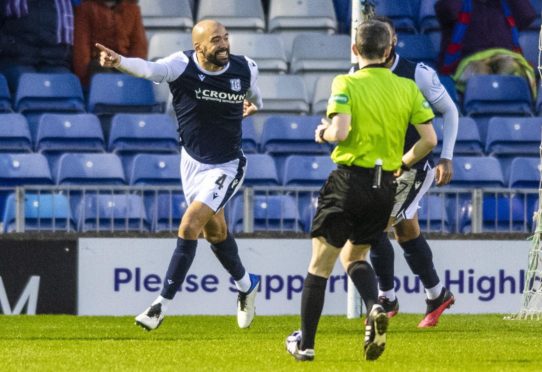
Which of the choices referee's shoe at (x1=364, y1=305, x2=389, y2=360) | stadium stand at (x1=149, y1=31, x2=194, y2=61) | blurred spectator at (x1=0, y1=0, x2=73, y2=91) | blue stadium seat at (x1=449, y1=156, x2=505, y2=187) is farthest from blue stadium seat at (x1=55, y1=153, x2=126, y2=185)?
referee's shoe at (x1=364, y1=305, x2=389, y2=360)

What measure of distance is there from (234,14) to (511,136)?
377 cm

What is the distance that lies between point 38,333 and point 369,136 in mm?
3761

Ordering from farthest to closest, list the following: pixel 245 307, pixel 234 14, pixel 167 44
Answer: pixel 234 14, pixel 167 44, pixel 245 307

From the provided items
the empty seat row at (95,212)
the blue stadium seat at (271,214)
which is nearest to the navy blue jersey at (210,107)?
the empty seat row at (95,212)

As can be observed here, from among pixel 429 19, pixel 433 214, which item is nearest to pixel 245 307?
pixel 433 214

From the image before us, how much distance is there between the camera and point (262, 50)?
1803cm

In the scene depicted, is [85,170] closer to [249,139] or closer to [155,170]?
[155,170]

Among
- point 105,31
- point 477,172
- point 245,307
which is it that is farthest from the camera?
point 105,31

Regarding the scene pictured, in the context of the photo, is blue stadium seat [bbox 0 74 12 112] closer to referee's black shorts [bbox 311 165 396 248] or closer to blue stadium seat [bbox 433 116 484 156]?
blue stadium seat [bbox 433 116 484 156]

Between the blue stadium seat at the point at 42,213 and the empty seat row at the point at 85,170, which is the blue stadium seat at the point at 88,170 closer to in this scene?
the empty seat row at the point at 85,170

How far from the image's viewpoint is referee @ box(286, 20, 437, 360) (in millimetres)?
8414

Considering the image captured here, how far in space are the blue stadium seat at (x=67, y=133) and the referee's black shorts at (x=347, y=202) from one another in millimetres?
7818

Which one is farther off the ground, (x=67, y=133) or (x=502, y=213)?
(x=67, y=133)

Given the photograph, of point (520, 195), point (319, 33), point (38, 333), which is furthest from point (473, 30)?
point (38, 333)
